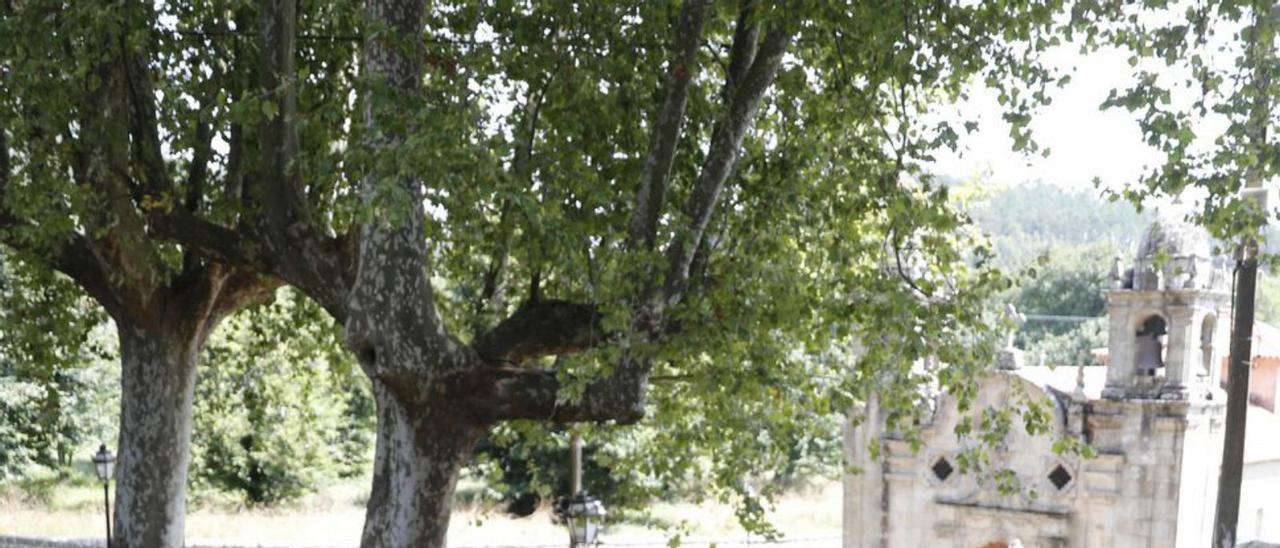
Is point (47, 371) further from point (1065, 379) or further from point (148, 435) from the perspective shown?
point (1065, 379)

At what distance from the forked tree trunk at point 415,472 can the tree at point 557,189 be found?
0.02m

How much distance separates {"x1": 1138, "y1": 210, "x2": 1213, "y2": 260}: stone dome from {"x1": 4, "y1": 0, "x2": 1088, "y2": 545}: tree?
9.09 metres

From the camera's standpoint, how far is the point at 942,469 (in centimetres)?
2123

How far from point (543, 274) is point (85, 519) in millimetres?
22389

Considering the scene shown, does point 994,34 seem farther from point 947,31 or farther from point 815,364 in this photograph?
point 815,364

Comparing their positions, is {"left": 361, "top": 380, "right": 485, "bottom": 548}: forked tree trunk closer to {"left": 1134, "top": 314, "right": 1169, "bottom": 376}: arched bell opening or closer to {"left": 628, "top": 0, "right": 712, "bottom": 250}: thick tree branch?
{"left": 628, "top": 0, "right": 712, "bottom": 250}: thick tree branch

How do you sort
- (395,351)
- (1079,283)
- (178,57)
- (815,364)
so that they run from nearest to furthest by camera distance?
(395,351)
(178,57)
(815,364)
(1079,283)

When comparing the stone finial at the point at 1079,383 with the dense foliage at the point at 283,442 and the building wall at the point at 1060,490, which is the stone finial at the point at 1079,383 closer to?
the building wall at the point at 1060,490

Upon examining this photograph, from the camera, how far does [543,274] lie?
11234 millimetres

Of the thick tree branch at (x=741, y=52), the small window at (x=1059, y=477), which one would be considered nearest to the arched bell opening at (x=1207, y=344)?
the small window at (x=1059, y=477)

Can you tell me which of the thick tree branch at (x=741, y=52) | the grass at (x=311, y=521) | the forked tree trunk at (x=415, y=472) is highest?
the thick tree branch at (x=741, y=52)

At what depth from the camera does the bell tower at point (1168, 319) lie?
19297mm

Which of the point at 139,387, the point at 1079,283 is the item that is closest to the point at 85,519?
the point at 139,387

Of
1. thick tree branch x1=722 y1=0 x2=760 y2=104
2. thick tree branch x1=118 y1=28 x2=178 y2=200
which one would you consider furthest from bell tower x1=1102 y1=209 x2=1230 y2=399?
thick tree branch x1=118 y1=28 x2=178 y2=200
